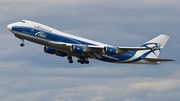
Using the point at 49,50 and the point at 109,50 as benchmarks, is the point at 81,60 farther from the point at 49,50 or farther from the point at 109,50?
the point at 109,50

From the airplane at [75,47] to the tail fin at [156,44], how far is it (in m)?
0.22

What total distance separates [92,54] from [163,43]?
21.3m

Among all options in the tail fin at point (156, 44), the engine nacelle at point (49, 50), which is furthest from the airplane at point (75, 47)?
the tail fin at point (156, 44)

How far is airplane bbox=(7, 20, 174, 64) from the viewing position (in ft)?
351

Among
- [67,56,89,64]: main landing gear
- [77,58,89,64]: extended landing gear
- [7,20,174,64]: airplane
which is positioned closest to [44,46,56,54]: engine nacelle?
[7,20,174,64]: airplane

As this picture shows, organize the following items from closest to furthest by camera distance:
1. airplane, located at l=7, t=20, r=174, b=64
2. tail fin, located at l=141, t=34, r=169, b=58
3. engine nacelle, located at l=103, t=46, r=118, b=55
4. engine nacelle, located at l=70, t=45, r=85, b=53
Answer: airplane, located at l=7, t=20, r=174, b=64 → engine nacelle, located at l=70, t=45, r=85, b=53 → engine nacelle, located at l=103, t=46, r=118, b=55 → tail fin, located at l=141, t=34, r=169, b=58

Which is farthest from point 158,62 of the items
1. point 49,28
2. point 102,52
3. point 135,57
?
point 49,28

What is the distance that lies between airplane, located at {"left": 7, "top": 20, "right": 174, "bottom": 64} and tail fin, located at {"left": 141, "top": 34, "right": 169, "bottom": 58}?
0.22m

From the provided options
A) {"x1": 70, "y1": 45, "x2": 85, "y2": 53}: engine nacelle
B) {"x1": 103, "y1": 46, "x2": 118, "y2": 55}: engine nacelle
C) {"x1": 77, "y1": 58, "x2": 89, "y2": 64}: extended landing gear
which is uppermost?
{"x1": 70, "y1": 45, "x2": 85, "y2": 53}: engine nacelle

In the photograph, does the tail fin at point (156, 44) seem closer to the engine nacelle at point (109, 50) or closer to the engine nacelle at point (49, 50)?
the engine nacelle at point (109, 50)

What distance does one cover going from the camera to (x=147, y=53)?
124 metres

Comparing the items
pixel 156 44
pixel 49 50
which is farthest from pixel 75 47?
pixel 156 44

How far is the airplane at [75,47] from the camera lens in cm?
10700

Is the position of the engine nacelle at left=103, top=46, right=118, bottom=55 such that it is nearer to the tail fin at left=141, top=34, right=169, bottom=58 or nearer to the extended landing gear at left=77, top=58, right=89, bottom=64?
the extended landing gear at left=77, top=58, right=89, bottom=64
